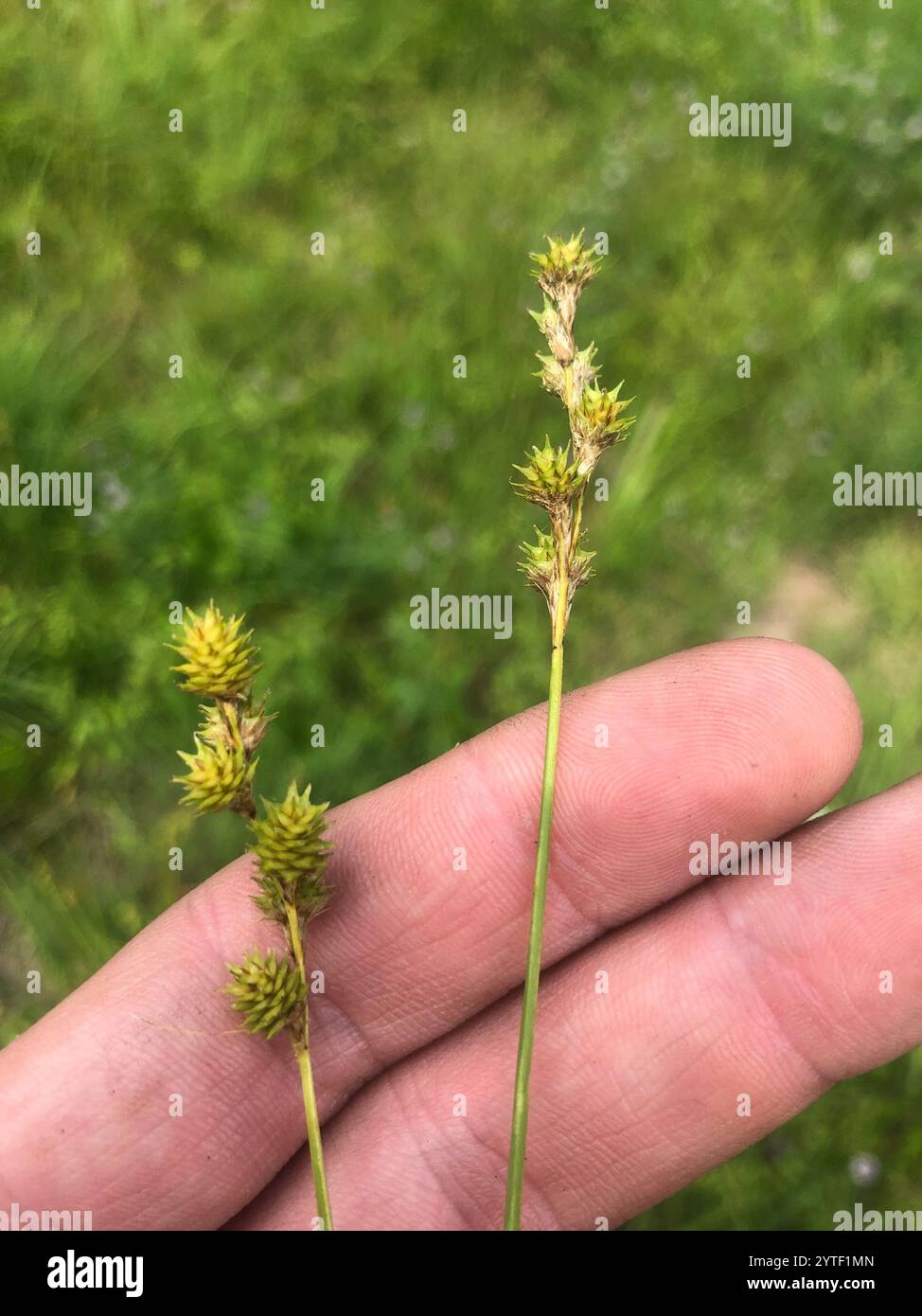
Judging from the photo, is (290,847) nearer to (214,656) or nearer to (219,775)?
(219,775)

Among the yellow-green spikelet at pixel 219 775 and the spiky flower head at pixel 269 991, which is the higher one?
the yellow-green spikelet at pixel 219 775

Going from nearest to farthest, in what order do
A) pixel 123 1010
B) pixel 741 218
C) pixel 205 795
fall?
pixel 205 795 < pixel 123 1010 < pixel 741 218

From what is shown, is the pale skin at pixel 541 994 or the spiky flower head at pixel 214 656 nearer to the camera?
the spiky flower head at pixel 214 656

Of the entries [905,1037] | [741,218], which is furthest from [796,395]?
[905,1037]

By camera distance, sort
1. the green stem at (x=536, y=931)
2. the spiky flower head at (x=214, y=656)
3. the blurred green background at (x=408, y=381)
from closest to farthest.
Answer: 1. the spiky flower head at (x=214, y=656)
2. the green stem at (x=536, y=931)
3. the blurred green background at (x=408, y=381)

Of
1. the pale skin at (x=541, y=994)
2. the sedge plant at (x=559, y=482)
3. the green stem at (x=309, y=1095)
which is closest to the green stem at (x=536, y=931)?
the sedge plant at (x=559, y=482)

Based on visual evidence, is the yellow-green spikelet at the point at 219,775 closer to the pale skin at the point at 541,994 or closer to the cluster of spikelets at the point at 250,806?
the cluster of spikelets at the point at 250,806

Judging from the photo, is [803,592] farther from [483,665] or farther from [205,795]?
[205,795]
